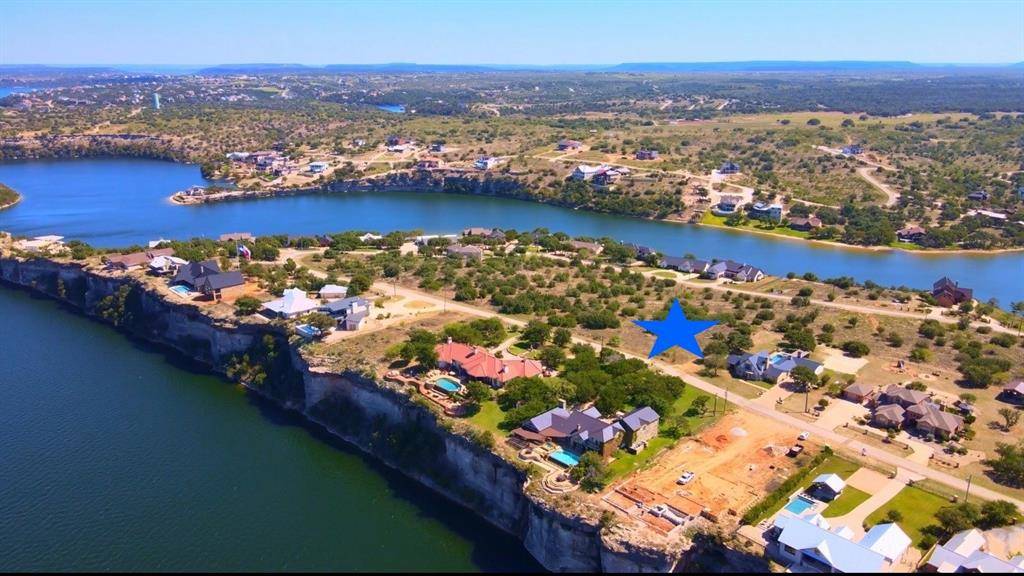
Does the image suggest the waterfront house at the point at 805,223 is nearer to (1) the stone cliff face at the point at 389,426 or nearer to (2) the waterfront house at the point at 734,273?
(2) the waterfront house at the point at 734,273

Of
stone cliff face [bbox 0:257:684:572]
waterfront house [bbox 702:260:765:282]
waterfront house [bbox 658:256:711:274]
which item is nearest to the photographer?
stone cliff face [bbox 0:257:684:572]

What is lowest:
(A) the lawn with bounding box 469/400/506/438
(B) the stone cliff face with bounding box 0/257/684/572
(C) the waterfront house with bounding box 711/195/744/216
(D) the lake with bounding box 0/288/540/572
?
(D) the lake with bounding box 0/288/540/572

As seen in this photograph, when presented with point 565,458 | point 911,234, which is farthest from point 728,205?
point 565,458

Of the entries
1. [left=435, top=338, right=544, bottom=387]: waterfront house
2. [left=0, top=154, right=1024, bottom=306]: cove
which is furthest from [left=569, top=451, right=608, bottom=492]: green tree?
[left=0, top=154, right=1024, bottom=306]: cove

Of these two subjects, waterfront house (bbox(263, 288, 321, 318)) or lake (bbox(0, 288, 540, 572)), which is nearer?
lake (bbox(0, 288, 540, 572))

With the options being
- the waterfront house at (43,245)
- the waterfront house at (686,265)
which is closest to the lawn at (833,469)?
Result: the waterfront house at (686,265)

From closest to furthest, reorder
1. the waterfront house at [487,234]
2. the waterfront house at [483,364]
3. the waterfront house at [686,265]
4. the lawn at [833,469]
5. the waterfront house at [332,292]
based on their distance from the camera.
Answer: the lawn at [833,469], the waterfront house at [483,364], the waterfront house at [332,292], the waterfront house at [686,265], the waterfront house at [487,234]

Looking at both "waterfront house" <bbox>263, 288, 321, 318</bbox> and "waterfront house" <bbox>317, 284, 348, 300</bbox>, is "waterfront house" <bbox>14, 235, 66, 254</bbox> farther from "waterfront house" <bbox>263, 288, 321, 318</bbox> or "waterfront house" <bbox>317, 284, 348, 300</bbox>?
"waterfront house" <bbox>317, 284, 348, 300</bbox>
